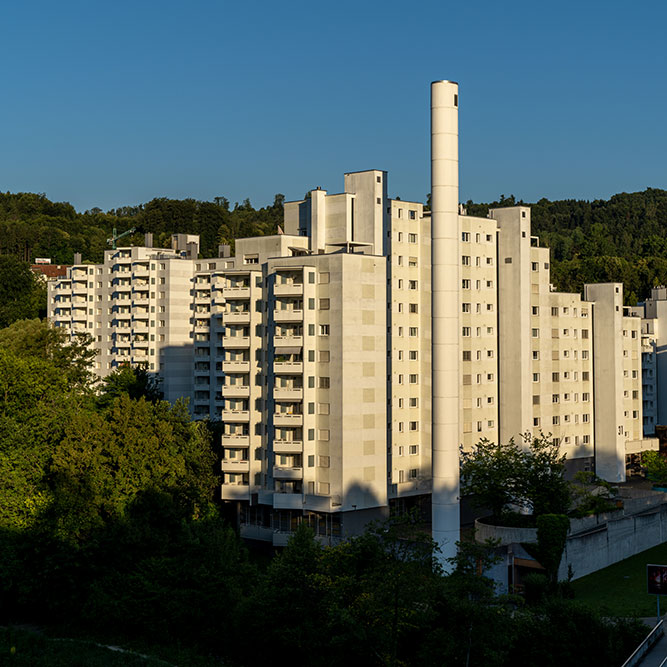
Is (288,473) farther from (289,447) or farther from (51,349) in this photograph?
(51,349)

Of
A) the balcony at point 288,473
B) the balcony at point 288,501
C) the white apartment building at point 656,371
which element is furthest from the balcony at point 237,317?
the white apartment building at point 656,371

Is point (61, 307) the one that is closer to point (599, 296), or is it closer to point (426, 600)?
point (599, 296)

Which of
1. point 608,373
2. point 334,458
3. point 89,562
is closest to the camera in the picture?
point 89,562

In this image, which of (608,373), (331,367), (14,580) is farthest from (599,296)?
(14,580)

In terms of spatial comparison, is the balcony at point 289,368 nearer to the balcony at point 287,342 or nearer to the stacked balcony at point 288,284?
the balcony at point 287,342

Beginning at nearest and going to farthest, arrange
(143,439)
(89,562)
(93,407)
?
(89,562) → (143,439) → (93,407)

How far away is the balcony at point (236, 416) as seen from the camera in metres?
85.8

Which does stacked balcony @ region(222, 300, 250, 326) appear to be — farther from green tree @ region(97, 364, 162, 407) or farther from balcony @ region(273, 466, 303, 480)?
green tree @ region(97, 364, 162, 407)

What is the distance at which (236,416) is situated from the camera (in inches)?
3391

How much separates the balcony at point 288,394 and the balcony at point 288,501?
7.57m

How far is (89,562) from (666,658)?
122 ft

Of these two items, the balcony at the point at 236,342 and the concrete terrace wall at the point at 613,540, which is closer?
the concrete terrace wall at the point at 613,540

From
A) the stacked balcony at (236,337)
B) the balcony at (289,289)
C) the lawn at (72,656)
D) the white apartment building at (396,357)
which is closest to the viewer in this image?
the lawn at (72,656)

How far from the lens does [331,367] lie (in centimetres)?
8138
